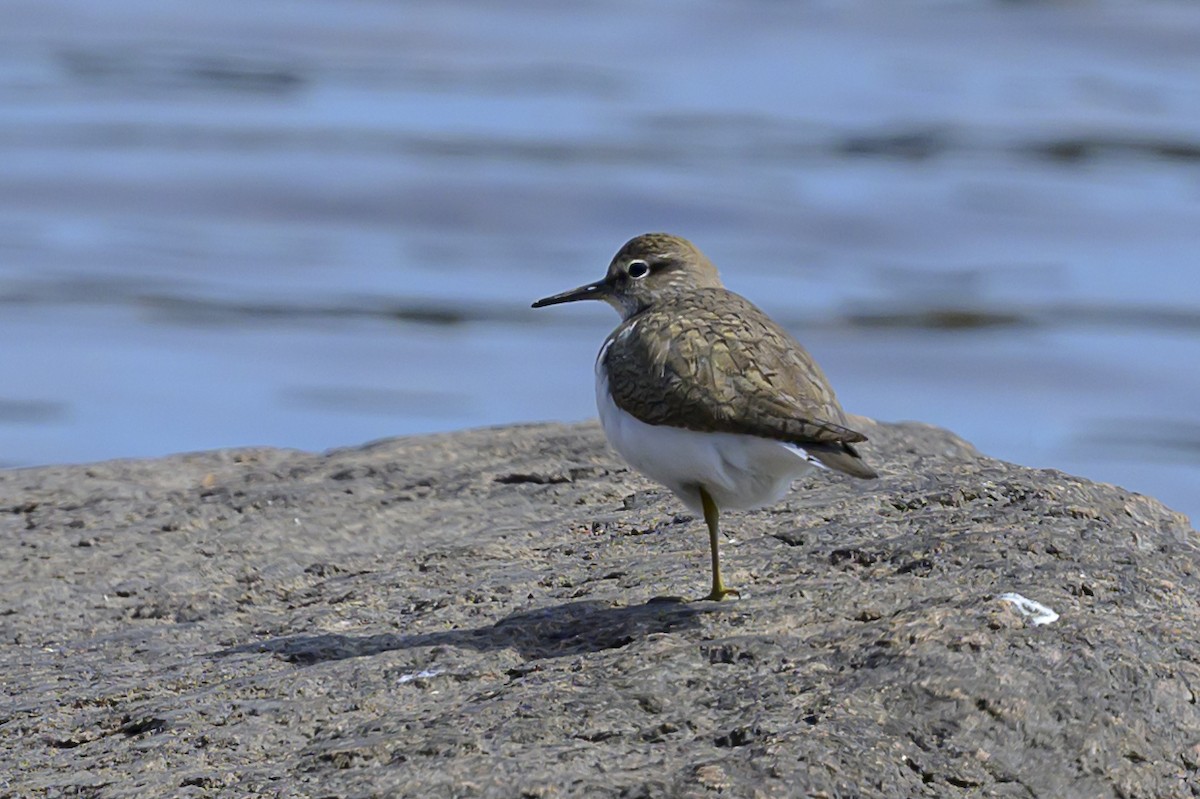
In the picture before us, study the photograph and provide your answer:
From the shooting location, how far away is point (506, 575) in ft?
17.5

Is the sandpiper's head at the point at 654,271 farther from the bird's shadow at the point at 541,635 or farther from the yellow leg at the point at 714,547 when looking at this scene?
the bird's shadow at the point at 541,635

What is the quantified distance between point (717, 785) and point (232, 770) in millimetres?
1129

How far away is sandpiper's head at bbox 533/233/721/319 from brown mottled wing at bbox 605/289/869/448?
746mm

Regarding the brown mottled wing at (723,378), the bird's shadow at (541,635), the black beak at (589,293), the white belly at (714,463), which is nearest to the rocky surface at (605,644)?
the bird's shadow at (541,635)

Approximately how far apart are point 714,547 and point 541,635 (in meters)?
0.54

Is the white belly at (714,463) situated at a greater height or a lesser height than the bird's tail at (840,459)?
Answer: lesser

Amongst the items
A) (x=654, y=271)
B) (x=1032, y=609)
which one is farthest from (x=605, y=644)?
(x=654, y=271)

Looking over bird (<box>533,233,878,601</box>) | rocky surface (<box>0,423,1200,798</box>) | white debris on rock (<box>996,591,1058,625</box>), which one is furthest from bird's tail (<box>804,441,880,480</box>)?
white debris on rock (<box>996,591,1058,625</box>)

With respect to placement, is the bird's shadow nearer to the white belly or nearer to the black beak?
the white belly

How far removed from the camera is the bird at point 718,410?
189 inches

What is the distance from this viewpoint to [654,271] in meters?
6.33

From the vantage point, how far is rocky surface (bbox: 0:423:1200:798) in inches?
156

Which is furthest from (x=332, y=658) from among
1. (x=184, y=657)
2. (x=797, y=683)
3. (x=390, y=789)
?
(x=797, y=683)

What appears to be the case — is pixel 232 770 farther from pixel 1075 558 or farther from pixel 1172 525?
pixel 1172 525
